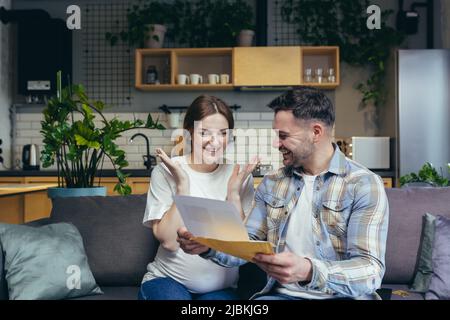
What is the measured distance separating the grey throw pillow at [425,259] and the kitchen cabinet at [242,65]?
2.76 m

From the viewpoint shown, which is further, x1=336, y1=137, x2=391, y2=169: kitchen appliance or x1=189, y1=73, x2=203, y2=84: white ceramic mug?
x1=189, y1=73, x2=203, y2=84: white ceramic mug

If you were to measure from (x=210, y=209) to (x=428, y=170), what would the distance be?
1.74 metres

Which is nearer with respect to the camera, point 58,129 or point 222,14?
point 58,129

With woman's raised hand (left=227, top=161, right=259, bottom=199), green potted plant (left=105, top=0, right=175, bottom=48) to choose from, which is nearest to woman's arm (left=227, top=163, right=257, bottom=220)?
woman's raised hand (left=227, top=161, right=259, bottom=199)

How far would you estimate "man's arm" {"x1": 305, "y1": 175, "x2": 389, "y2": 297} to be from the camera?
4.40ft

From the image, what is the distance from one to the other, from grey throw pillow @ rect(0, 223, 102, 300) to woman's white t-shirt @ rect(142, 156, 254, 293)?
0.34 meters

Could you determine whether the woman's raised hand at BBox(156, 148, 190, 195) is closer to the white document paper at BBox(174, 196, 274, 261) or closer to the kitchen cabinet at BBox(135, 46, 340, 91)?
the white document paper at BBox(174, 196, 274, 261)

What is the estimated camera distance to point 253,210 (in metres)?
1.67

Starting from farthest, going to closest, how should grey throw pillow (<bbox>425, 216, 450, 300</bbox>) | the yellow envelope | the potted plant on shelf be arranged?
the potted plant on shelf → grey throw pillow (<bbox>425, 216, 450, 300</bbox>) → the yellow envelope

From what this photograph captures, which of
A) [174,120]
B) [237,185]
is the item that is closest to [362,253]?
[237,185]

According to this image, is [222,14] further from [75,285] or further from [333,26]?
[75,285]

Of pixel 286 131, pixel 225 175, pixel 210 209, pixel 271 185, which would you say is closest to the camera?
pixel 210 209

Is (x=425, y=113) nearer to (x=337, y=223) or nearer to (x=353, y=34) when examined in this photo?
(x=353, y=34)
